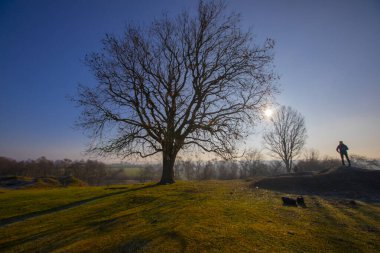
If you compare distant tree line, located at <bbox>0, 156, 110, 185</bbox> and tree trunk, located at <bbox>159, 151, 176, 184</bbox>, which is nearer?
tree trunk, located at <bbox>159, 151, 176, 184</bbox>

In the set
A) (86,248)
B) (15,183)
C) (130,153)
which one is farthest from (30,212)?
(15,183)

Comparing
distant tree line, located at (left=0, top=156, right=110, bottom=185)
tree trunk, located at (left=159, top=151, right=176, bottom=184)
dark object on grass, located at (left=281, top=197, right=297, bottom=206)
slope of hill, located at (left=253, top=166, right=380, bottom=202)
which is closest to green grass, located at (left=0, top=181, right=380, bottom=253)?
dark object on grass, located at (left=281, top=197, right=297, bottom=206)

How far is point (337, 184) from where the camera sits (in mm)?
15039

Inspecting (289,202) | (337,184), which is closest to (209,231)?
(289,202)

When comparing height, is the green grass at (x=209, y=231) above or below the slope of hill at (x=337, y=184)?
below

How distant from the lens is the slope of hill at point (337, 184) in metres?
12.7

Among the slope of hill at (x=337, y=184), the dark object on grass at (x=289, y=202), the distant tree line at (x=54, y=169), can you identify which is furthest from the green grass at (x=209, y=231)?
the distant tree line at (x=54, y=169)

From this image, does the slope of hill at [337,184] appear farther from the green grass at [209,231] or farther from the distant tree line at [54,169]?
the distant tree line at [54,169]

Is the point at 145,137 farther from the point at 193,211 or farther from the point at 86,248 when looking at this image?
the point at 86,248

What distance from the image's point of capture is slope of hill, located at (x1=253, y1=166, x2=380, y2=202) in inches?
Answer: 501

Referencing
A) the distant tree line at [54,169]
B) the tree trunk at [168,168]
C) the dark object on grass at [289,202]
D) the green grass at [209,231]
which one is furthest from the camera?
the distant tree line at [54,169]

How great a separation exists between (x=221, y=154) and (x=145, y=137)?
7062 mm

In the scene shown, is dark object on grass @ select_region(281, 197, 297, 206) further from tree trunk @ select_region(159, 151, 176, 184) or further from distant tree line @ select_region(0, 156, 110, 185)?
distant tree line @ select_region(0, 156, 110, 185)

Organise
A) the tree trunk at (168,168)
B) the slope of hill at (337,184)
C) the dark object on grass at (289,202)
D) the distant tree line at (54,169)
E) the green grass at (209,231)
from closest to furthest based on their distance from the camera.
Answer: the green grass at (209,231)
the dark object on grass at (289,202)
the slope of hill at (337,184)
the tree trunk at (168,168)
the distant tree line at (54,169)
